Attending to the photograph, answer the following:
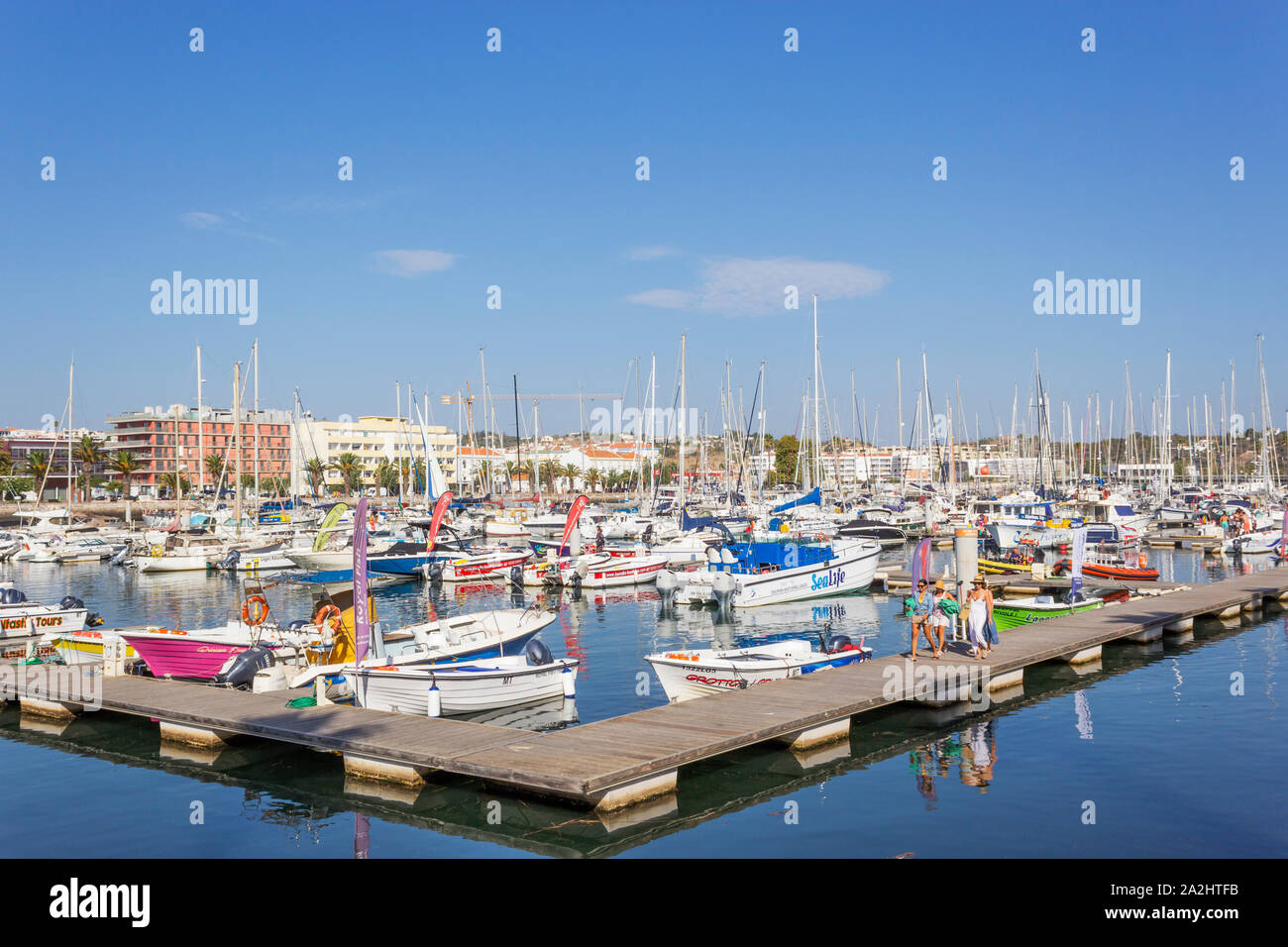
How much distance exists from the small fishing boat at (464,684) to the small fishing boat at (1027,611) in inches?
589

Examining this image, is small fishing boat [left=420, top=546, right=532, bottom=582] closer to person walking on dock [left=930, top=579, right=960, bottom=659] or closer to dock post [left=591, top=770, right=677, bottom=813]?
person walking on dock [left=930, top=579, right=960, bottom=659]

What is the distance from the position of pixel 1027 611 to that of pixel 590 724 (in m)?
18.2

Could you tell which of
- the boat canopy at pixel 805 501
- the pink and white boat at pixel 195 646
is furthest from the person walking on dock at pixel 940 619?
the boat canopy at pixel 805 501

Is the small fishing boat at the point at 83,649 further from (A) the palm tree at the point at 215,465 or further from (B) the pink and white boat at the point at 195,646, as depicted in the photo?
(A) the palm tree at the point at 215,465

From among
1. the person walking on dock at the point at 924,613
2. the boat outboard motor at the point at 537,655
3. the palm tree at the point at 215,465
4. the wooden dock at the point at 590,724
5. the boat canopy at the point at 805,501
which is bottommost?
the wooden dock at the point at 590,724

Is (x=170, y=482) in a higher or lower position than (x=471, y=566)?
higher

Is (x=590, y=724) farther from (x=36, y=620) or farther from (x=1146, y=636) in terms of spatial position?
(x=36, y=620)

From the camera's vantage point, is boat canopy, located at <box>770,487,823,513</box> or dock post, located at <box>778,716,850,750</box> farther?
boat canopy, located at <box>770,487,823,513</box>

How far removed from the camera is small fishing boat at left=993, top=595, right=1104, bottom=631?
30.7 metres

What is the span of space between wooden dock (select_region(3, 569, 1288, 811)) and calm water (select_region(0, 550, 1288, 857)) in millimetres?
475

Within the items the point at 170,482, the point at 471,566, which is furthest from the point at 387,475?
the point at 471,566

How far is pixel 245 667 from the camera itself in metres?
22.3

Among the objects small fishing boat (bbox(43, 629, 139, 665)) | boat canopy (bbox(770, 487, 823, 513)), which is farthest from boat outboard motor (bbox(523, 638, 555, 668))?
boat canopy (bbox(770, 487, 823, 513))

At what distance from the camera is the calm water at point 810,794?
14.1 metres
